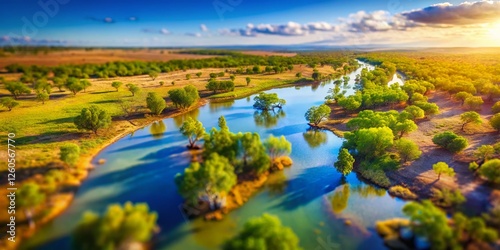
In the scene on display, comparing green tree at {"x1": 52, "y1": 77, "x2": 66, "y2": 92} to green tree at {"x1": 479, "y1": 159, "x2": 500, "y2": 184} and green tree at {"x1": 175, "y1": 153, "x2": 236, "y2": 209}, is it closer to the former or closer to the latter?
green tree at {"x1": 175, "y1": 153, "x2": 236, "y2": 209}

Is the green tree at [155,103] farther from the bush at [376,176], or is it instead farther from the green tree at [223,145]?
the bush at [376,176]

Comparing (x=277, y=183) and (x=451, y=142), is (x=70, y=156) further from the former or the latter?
(x=451, y=142)

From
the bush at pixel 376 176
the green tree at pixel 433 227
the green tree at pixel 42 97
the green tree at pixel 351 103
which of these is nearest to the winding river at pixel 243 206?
the bush at pixel 376 176

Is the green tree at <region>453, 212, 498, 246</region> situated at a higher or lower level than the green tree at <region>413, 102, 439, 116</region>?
lower

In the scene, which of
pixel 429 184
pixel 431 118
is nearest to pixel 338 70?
pixel 431 118

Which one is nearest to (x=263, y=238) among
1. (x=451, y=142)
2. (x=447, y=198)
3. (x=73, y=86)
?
(x=447, y=198)

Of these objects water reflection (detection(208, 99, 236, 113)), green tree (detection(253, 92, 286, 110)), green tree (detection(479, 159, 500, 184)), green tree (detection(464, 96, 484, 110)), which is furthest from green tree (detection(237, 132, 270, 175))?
green tree (detection(464, 96, 484, 110))

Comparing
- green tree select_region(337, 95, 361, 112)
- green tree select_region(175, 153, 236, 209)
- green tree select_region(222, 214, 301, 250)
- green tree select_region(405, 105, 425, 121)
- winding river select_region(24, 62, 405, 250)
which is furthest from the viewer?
green tree select_region(337, 95, 361, 112)
